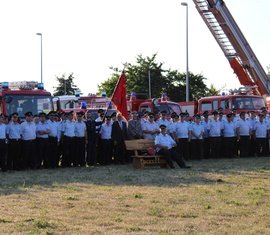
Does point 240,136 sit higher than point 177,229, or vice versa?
point 240,136

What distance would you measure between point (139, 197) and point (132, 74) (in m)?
46.5

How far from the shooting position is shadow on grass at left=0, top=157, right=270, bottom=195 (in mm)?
13547

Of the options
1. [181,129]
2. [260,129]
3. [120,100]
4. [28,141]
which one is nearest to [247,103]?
[260,129]

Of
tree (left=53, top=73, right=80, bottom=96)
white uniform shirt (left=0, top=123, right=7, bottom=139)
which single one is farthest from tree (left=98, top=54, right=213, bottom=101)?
white uniform shirt (left=0, top=123, right=7, bottom=139)

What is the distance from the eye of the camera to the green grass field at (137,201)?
8.57m

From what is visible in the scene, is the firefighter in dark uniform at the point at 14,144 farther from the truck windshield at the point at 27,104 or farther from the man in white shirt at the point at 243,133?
the man in white shirt at the point at 243,133

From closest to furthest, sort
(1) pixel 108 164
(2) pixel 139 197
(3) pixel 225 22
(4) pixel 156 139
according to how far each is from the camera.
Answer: (2) pixel 139 197 < (4) pixel 156 139 < (1) pixel 108 164 < (3) pixel 225 22

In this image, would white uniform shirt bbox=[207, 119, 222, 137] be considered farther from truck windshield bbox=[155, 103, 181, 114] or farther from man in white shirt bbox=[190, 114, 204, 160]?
truck windshield bbox=[155, 103, 181, 114]

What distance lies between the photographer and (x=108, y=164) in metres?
19.2

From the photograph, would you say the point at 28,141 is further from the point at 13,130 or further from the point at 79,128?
the point at 79,128

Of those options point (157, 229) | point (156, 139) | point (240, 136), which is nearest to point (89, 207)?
point (157, 229)

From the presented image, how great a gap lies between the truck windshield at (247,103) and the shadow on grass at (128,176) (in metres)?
5.98

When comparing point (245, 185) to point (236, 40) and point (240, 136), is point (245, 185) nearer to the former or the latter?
point (240, 136)

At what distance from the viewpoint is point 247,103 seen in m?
24.8
